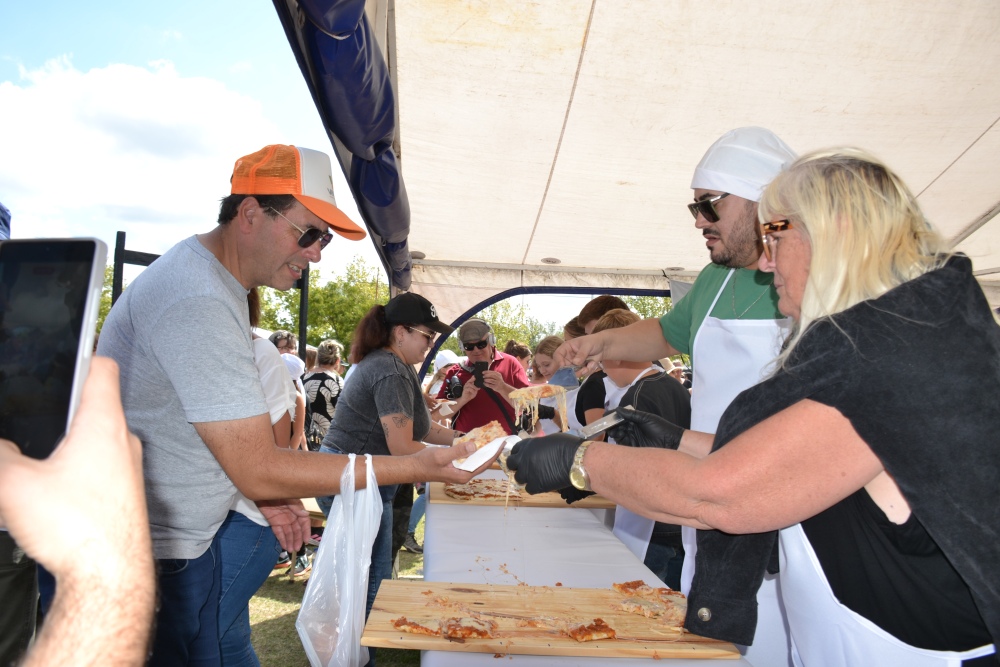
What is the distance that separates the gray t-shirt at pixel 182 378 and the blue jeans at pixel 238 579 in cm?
41

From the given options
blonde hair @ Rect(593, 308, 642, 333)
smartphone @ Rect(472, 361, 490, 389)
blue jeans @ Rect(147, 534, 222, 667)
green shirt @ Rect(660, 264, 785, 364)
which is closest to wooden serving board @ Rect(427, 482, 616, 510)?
green shirt @ Rect(660, 264, 785, 364)

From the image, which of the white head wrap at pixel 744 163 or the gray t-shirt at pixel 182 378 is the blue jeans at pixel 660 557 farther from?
the gray t-shirt at pixel 182 378

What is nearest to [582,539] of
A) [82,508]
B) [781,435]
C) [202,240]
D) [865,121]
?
[781,435]

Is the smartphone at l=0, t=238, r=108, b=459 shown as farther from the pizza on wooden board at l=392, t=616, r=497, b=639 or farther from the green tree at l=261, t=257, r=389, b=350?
the green tree at l=261, t=257, r=389, b=350

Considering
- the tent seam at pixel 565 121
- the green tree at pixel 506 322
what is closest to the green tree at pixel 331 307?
the green tree at pixel 506 322

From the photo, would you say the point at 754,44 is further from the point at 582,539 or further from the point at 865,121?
the point at 582,539

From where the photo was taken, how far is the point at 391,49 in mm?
3977

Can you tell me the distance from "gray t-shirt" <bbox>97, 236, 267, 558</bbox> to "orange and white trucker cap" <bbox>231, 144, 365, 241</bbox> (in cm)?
30

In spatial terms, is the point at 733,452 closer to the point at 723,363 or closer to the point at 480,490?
the point at 723,363

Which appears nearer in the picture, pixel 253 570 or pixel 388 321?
pixel 253 570

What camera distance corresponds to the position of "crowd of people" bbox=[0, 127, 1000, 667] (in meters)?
0.65

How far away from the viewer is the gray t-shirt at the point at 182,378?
1.66m

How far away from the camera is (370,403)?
3713 millimetres

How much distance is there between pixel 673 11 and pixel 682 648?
3.21 m
